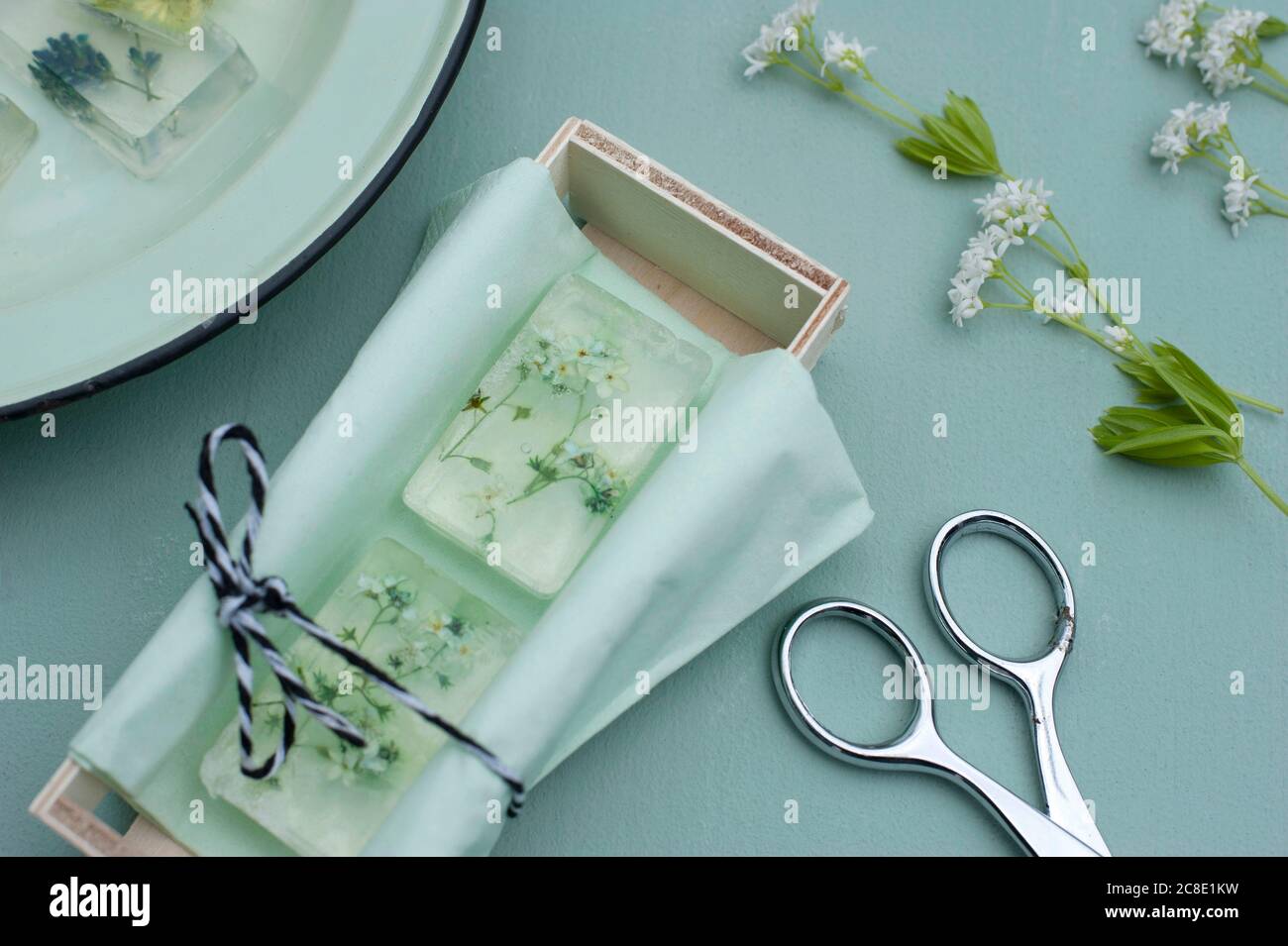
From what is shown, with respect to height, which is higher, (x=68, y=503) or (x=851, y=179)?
(x=851, y=179)

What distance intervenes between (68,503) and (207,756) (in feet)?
0.58

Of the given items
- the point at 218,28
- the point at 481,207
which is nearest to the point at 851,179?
the point at 481,207

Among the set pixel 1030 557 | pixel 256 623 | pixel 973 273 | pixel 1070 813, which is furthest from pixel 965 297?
pixel 256 623

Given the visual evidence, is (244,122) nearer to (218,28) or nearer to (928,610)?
(218,28)

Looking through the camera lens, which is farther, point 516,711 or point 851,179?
point 851,179

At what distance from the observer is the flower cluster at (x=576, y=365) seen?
57 cm

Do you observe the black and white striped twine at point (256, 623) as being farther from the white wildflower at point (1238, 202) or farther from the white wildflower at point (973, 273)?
the white wildflower at point (1238, 202)

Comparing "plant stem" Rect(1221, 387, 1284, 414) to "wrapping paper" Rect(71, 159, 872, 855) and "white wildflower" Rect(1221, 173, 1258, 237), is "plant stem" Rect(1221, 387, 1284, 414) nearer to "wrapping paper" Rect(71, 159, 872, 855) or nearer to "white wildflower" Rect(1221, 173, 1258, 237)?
"white wildflower" Rect(1221, 173, 1258, 237)

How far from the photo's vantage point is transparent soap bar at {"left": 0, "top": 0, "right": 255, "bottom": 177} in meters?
0.61

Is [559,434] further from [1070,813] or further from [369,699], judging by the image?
[1070,813]

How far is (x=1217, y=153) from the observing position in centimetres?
68

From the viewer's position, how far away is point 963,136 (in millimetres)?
657

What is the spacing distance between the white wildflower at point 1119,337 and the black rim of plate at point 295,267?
36 cm
